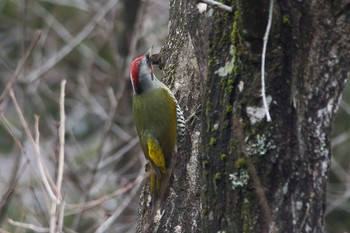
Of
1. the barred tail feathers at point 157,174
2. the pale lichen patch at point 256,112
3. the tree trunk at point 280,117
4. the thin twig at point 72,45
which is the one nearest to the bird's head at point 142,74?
the barred tail feathers at point 157,174

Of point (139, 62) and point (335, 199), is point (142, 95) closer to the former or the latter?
point (139, 62)

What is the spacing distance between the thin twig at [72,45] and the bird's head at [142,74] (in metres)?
2.45

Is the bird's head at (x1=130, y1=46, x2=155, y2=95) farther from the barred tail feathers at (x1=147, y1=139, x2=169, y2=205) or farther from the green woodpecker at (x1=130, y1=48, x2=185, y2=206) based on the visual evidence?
the barred tail feathers at (x1=147, y1=139, x2=169, y2=205)

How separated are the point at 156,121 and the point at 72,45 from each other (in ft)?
11.0

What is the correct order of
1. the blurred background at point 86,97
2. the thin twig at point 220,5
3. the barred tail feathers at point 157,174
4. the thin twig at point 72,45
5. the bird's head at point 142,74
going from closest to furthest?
the thin twig at point 220,5 → the barred tail feathers at point 157,174 → the bird's head at point 142,74 → the thin twig at point 72,45 → the blurred background at point 86,97

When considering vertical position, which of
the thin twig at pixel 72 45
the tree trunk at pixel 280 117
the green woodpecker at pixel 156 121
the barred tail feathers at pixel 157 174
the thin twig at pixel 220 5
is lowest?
the tree trunk at pixel 280 117

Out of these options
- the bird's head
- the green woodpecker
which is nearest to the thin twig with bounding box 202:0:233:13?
the green woodpecker

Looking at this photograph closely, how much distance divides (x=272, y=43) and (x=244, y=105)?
Answer: 0.93 feet

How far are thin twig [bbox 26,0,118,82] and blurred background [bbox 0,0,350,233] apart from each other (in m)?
0.01

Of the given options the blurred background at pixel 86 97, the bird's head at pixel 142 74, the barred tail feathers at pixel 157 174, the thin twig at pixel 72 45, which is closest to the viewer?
the barred tail feathers at pixel 157 174

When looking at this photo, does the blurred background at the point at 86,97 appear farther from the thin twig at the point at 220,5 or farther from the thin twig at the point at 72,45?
the thin twig at the point at 220,5

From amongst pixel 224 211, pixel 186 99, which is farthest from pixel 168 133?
pixel 224 211

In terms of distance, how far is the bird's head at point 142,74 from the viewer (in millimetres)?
5461

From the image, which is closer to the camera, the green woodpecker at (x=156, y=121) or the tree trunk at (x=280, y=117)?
the tree trunk at (x=280, y=117)
